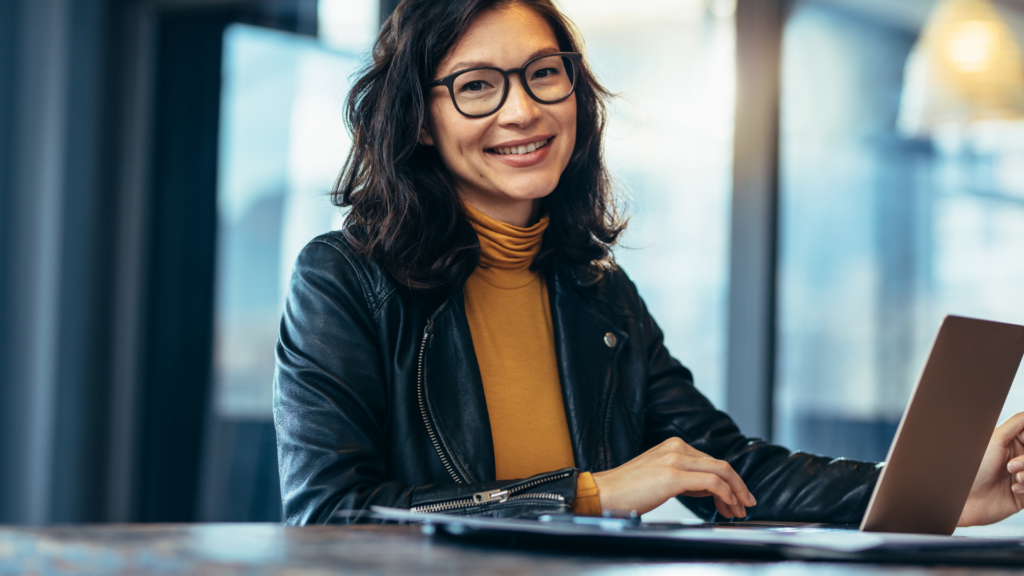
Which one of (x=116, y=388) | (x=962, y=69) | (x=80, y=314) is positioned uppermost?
(x=962, y=69)

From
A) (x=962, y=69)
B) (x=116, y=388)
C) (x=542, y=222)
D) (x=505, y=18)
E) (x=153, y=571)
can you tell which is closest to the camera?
(x=153, y=571)

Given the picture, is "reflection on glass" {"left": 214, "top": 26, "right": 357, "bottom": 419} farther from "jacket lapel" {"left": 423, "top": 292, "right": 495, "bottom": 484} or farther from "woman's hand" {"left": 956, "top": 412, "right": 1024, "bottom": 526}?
"woman's hand" {"left": 956, "top": 412, "right": 1024, "bottom": 526}

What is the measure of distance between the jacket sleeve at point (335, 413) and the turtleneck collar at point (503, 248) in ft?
0.88

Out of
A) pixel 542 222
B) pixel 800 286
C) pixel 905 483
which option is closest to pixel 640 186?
pixel 800 286

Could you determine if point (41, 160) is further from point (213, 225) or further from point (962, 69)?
point (962, 69)

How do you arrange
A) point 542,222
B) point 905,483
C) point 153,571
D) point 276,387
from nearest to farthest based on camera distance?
1. point 153,571
2. point 905,483
3. point 276,387
4. point 542,222

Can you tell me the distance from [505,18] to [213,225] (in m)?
2.34

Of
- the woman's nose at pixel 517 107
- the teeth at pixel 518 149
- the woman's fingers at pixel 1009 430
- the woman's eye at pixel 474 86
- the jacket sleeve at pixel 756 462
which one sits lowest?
the jacket sleeve at pixel 756 462

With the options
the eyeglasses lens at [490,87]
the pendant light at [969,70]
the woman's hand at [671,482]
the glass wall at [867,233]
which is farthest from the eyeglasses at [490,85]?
the glass wall at [867,233]

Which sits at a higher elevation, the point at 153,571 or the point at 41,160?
the point at 41,160

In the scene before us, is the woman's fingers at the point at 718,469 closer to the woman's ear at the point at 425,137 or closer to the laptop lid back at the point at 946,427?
the laptop lid back at the point at 946,427

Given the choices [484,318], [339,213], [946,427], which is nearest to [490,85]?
[484,318]

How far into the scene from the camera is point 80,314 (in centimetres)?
325

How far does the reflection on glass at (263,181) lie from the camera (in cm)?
335
